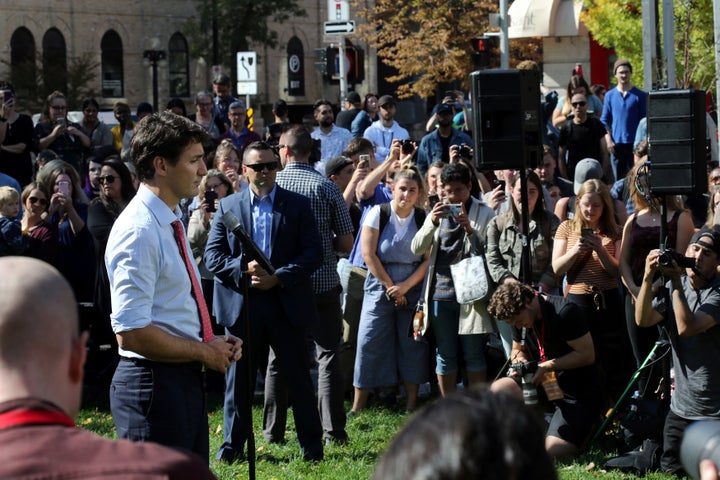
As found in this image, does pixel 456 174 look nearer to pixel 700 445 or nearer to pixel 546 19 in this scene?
pixel 700 445

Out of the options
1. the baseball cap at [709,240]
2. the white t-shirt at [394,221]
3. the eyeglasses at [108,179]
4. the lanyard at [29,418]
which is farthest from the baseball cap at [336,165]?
the lanyard at [29,418]

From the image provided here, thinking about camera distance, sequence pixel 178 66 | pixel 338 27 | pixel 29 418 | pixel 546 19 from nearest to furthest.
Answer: pixel 29 418
pixel 338 27
pixel 546 19
pixel 178 66

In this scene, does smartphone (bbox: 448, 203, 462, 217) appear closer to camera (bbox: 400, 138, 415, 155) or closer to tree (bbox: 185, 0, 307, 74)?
camera (bbox: 400, 138, 415, 155)

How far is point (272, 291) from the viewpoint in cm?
788

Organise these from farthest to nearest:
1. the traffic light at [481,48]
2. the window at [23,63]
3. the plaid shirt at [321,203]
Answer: the window at [23,63]
the traffic light at [481,48]
the plaid shirt at [321,203]

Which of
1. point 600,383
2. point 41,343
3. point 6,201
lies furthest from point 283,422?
point 41,343

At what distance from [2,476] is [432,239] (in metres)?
7.28

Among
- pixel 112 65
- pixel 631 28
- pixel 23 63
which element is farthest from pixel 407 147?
pixel 112 65

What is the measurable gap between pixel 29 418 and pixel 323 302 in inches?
259

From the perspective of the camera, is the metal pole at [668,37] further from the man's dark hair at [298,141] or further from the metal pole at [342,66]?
the metal pole at [342,66]

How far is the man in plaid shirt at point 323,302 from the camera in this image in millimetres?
8625

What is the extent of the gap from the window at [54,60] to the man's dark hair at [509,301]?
32.7 metres

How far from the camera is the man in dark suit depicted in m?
7.88

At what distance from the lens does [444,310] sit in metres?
Result: 9.35
